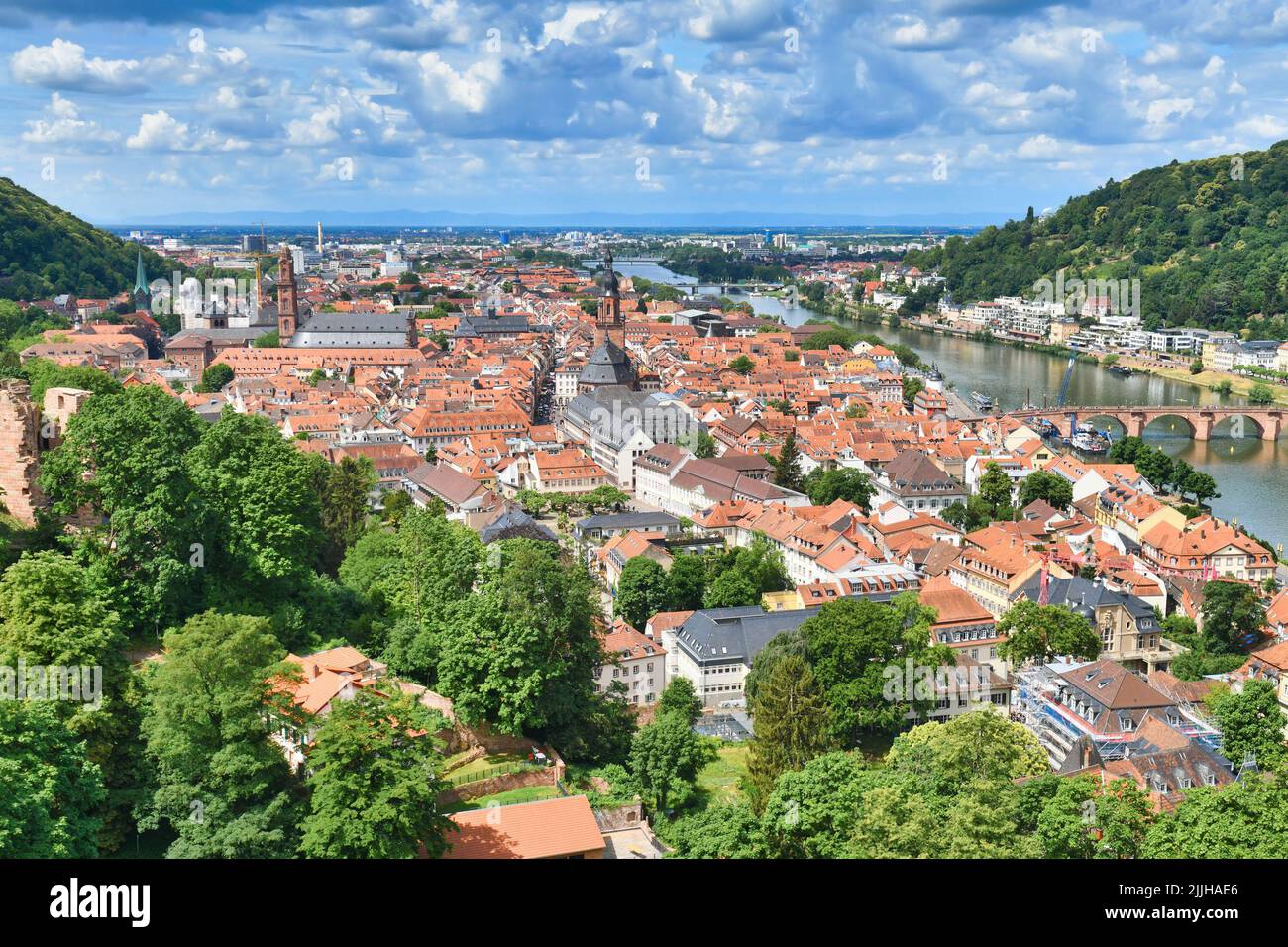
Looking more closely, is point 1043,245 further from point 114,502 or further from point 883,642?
point 114,502

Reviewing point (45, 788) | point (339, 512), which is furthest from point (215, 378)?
point (45, 788)

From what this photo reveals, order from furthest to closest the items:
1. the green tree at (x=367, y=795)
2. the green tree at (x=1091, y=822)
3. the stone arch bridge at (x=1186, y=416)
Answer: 1. the stone arch bridge at (x=1186, y=416)
2. the green tree at (x=1091, y=822)
3. the green tree at (x=367, y=795)

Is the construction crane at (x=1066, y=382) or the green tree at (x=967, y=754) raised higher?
the construction crane at (x=1066, y=382)

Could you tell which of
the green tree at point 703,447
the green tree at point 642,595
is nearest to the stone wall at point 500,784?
the green tree at point 642,595

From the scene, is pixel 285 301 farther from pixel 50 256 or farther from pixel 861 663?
pixel 861 663

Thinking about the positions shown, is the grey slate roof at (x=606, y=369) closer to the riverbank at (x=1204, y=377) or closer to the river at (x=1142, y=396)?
the river at (x=1142, y=396)

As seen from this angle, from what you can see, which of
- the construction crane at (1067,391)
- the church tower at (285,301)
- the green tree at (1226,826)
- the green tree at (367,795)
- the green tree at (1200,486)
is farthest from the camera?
the church tower at (285,301)

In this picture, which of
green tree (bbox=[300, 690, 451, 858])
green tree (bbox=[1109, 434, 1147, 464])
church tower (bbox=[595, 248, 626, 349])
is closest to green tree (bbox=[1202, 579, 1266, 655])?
green tree (bbox=[1109, 434, 1147, 464])
